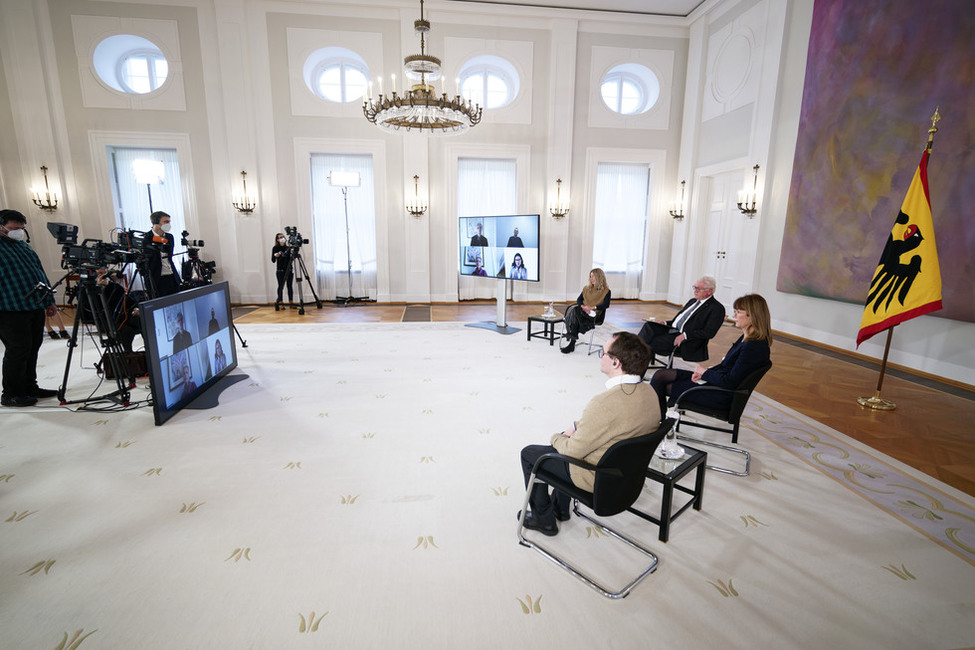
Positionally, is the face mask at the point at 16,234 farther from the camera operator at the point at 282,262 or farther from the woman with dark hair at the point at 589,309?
the woman with dark hair at the point at 589,309

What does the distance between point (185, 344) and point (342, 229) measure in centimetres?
583

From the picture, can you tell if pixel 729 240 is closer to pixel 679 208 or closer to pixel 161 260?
pixel 679 208

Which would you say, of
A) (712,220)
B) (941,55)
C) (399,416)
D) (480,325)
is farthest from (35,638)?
(712,220)

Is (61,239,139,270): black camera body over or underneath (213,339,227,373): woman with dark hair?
over

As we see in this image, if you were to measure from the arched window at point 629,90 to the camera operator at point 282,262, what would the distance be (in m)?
7.09

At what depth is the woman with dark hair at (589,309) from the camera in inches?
214

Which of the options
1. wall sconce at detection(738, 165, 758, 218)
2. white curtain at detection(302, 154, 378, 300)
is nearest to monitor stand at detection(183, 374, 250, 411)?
white curtain at detection(302, 154, 378, 300)

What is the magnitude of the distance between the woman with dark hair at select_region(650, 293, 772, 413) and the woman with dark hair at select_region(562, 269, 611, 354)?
2249 mm

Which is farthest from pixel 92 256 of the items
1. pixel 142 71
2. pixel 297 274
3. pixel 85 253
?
pixel 142 71

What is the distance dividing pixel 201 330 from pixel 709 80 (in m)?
9.44

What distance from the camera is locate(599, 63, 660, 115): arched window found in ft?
30.2

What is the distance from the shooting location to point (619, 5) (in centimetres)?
844

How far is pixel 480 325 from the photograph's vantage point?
280 inches

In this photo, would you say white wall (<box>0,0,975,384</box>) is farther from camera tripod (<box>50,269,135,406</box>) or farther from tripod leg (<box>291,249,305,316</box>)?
A: camera tripod (<box>50,269,135,406</box>)
